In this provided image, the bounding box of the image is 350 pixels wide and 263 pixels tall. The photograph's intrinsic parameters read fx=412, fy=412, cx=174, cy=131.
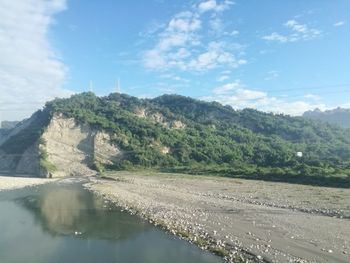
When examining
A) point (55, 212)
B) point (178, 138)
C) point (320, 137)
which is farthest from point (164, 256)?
point (320, 137)

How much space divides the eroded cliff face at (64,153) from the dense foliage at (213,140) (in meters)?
3.56

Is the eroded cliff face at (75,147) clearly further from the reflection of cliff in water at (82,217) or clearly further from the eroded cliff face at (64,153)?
the reflection of cliff in water at (82,217)

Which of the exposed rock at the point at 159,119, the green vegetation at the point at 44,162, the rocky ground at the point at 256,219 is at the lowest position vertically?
the rocky ground at the point at 256,219

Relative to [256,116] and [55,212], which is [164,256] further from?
[256,116]

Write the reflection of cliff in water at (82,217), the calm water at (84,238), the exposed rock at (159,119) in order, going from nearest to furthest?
the calm water at (84,238), the reflection of cliff in water at (82,217), the exposed rock at (159,119)

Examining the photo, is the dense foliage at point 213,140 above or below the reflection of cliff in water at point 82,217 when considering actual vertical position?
above

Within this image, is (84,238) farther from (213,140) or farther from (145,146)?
(213,140)

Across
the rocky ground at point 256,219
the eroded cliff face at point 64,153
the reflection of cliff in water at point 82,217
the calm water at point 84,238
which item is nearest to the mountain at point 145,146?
the eroded cliff face at point 64,153

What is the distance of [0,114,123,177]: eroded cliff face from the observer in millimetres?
109875

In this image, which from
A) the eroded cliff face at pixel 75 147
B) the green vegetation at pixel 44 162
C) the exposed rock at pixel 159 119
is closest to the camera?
the green vegetation at pixel 44 162

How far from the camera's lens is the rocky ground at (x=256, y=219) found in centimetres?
2588

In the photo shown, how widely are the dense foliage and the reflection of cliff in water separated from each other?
41.3 metres

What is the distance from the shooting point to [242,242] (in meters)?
28.2

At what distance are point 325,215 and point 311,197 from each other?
13161 mm
